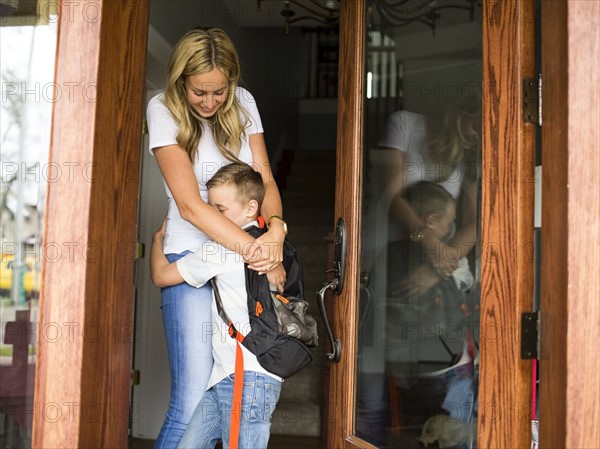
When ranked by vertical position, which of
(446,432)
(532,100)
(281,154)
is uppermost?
(281,154)

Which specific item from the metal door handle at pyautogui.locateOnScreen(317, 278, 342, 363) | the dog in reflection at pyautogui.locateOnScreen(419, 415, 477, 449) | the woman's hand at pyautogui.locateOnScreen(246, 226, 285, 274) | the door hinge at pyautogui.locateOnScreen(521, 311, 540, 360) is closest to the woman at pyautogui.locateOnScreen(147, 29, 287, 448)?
the woman's hand at pyautogui.locateOnScreen(246, 226, 285, 274)

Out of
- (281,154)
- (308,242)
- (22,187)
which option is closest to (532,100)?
(22,187)

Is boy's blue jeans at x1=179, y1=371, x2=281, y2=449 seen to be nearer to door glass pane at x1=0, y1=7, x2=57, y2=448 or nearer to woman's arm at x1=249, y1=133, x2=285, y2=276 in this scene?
woman's arm at x1=249, y1=133, x2=285, y2=276

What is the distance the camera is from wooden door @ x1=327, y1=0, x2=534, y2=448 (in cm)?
163

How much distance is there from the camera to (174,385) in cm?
219

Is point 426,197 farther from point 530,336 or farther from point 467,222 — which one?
point 530,336

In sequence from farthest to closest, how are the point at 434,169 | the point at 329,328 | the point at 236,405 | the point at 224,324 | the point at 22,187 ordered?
the point at 434,169, the point at 329,328, the point at 224,324, the point at 236,405, the point at 22,187

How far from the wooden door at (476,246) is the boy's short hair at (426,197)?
6.7 inches

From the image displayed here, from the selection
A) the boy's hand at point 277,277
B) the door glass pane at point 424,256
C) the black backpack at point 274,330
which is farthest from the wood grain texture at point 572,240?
the boy's hand at point 277,277

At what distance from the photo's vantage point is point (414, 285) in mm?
2471

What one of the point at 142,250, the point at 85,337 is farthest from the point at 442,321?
the point at 142,250

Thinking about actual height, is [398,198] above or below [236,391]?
above

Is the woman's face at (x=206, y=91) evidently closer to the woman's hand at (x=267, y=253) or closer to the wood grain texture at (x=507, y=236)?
the woman's hand at (x=267, y=253)

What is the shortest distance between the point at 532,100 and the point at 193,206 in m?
0.97
